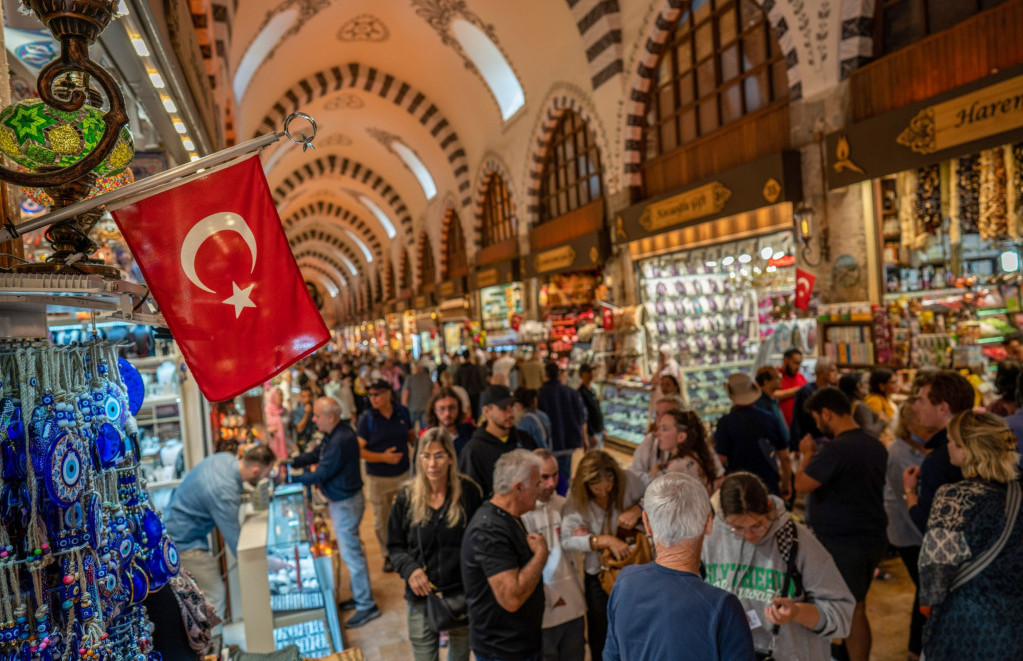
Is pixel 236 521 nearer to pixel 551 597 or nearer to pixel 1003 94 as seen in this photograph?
pixel 551 597

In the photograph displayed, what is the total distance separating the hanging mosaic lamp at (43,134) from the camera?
1.33 metres

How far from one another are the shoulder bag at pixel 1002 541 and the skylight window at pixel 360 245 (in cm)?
2815

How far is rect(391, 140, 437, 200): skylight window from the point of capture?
18.1 metres

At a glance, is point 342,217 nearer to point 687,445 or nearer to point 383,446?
point 383,446

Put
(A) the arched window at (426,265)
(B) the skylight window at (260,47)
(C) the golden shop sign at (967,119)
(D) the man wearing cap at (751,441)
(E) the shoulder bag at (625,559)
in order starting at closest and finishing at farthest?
(E) the shoulder bag at (625,559)
(D) the man wearing cap at (751,441)
(C) the golden shop sign at (967,119)
(B) the skylight window at (260,47)
(A) the arched window at (426,265)

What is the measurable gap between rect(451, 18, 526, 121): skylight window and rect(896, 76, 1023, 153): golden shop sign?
786 cm

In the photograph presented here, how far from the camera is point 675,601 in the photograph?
1.62 m

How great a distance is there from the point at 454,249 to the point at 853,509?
51.1 ft

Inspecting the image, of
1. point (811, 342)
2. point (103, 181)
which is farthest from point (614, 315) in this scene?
point (103, 181)

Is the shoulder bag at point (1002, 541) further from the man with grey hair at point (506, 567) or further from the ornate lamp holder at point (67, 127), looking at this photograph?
the ornate lamp holder at point (67, 127)

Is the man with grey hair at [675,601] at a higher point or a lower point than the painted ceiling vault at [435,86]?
lower

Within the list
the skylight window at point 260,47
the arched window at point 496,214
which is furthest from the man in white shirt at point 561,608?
the arched window at point 496,214

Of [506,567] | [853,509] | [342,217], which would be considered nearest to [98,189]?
[506,567]

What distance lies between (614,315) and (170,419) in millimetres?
6166
